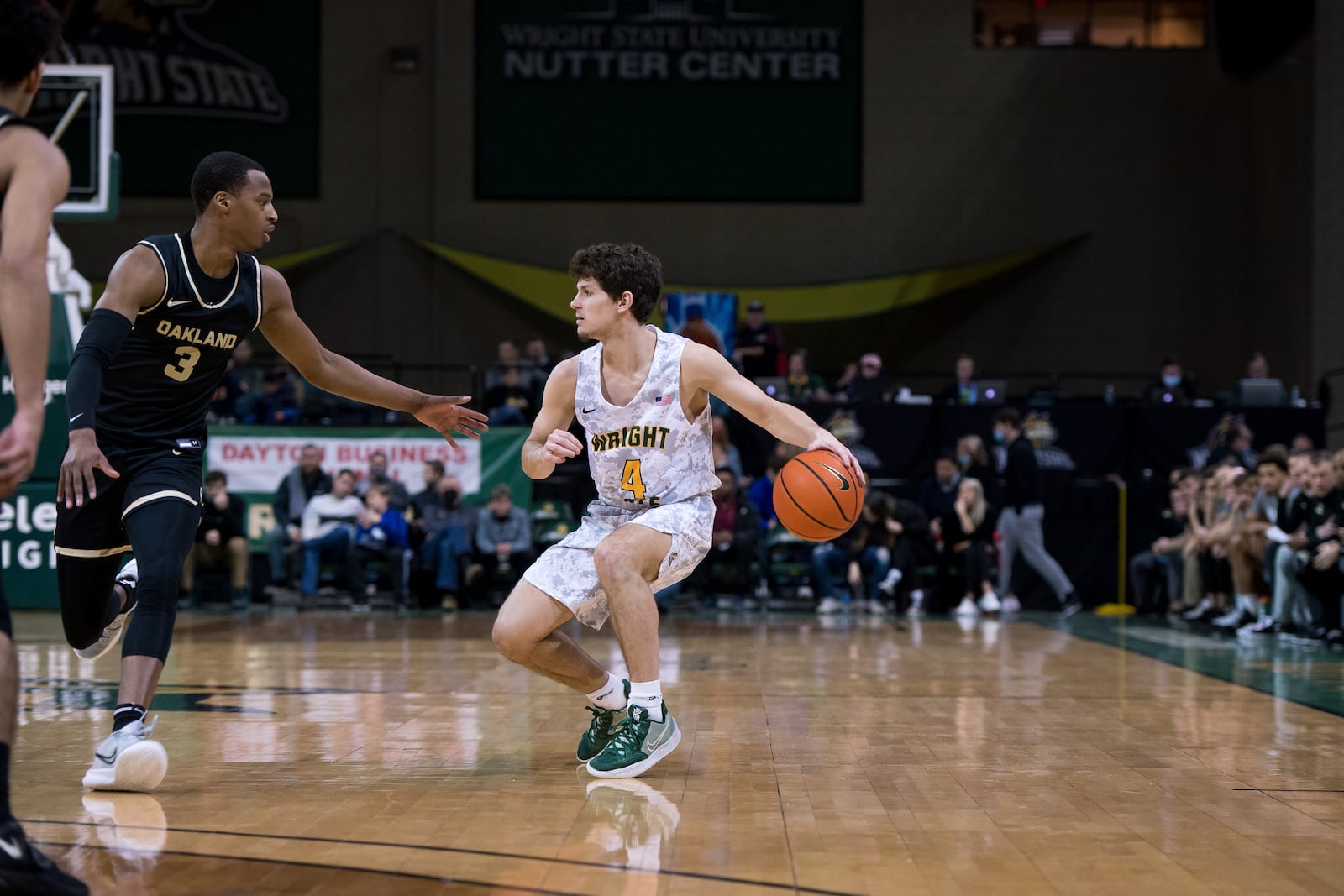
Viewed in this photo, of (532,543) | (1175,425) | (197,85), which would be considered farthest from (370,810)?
(197,85)

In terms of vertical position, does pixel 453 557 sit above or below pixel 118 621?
below

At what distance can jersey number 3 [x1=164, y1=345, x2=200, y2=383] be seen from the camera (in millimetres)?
4398

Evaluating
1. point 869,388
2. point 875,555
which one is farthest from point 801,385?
point 875,555

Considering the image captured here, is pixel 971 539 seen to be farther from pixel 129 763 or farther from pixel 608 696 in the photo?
pixel 129 763

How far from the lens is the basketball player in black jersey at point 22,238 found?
274 centimetres

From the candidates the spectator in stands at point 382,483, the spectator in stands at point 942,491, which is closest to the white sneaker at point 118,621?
the spectator in stands at point 382,483

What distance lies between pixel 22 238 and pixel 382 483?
10.6 meters

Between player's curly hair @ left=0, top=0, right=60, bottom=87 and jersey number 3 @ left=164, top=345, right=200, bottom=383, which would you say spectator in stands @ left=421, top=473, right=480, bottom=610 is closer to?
jersey number 3 @ left=164, top=345, right=200, bottom=383

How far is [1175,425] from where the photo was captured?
14.7m

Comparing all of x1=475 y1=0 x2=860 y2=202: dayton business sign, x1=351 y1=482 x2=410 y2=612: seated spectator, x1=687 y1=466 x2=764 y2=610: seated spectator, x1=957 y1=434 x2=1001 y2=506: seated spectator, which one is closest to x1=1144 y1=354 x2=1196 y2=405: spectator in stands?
x1=957 y1=434 x2=1001 y2=506: seated spectator

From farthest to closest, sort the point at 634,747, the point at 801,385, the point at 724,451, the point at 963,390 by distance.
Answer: the point at 801,385
the point at 963,390
the point at 724,451
the point at 634,747

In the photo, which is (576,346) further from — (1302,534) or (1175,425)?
(1302,534)

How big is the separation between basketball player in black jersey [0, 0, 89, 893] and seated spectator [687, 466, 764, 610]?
33.6 ft

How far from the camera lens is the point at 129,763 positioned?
386 centimetres
